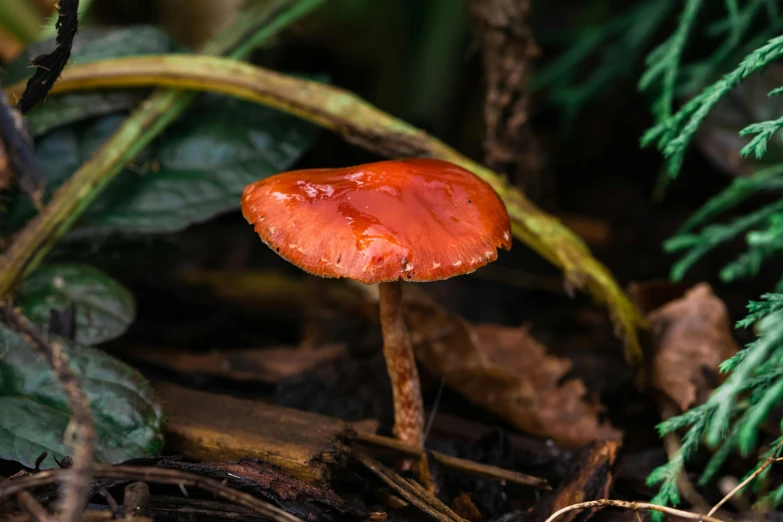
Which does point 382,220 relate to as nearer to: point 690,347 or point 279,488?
point 279,488

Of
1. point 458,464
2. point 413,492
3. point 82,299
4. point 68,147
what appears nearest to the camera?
point 413,492

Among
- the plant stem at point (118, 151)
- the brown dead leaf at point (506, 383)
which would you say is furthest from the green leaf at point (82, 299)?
the brown dead leaf at point (506, 383)

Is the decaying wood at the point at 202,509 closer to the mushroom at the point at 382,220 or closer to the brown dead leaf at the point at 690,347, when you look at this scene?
the mushroom at the point at 382,220

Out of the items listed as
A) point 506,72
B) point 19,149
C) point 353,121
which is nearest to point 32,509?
point 19,149

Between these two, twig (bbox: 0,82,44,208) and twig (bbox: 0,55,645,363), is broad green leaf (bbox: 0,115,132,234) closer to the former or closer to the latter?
twig (bbox: 0,55,645,363)

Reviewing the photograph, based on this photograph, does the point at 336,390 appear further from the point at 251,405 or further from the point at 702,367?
the point at 702,367

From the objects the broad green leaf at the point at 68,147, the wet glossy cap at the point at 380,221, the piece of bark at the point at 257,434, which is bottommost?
the piece of bark at the point at 257,434

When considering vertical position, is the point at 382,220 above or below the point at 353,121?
below
